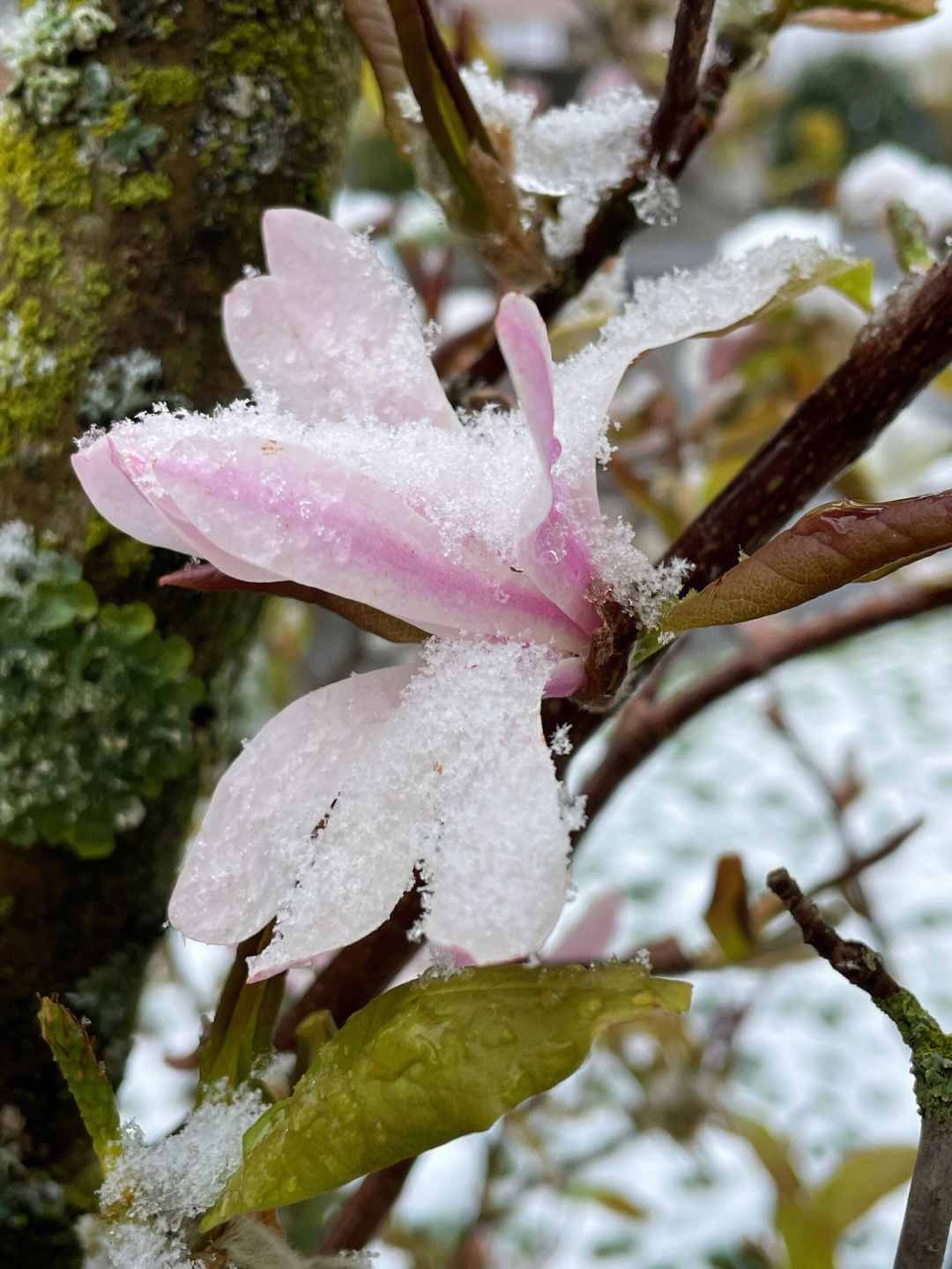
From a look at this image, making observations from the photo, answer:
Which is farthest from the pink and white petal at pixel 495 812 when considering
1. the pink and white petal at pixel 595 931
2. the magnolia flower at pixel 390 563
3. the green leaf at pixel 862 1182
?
the pink and white petal at pixel 595 931

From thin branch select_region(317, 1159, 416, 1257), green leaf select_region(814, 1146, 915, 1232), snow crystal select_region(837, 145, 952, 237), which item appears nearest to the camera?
thin branch select_region(317, 1159, 416, 1257)

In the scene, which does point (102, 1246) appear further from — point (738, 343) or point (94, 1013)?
point (738, 343)

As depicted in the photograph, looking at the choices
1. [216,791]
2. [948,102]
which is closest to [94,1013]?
[216,791]

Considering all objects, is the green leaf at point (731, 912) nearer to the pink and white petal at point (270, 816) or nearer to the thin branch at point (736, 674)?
the thin branch at point (736, 674)

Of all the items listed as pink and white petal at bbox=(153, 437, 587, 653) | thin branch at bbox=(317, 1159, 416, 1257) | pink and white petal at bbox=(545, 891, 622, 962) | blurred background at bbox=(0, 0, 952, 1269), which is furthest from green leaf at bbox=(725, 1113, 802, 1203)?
pink and white petal at bbox=(153, 437, 587, 653)

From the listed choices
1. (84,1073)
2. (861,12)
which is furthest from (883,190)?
(84,1073)

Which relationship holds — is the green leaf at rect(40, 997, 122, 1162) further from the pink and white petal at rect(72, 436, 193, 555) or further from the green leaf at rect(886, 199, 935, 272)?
the green leaf at rect(886, 199, 935, 272)
